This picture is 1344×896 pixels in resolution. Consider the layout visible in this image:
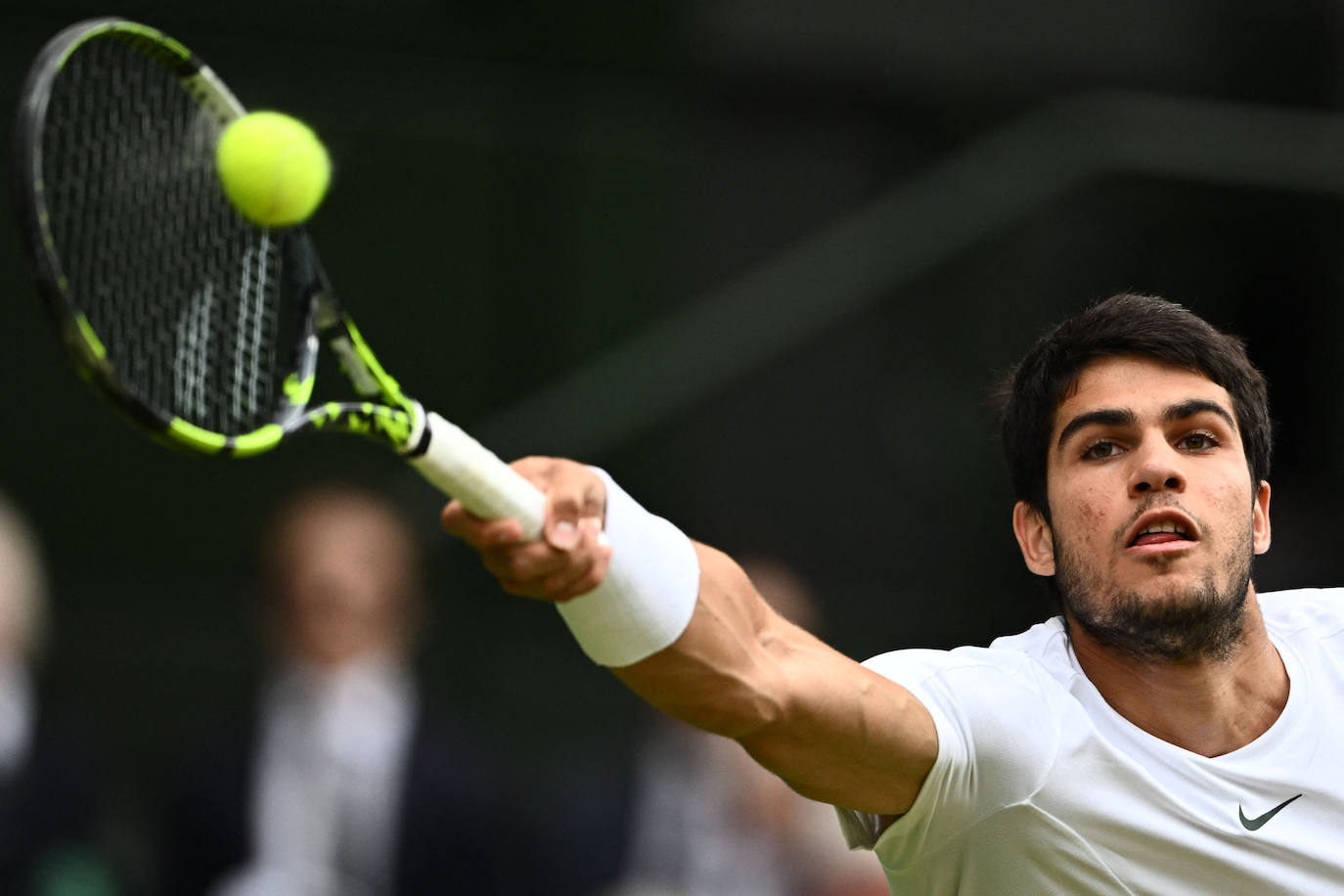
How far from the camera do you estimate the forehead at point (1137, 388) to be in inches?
130

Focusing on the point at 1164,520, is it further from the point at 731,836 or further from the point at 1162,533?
the point at 731,836

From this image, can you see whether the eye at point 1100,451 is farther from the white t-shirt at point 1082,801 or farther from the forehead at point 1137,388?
the white t-shirt at point 1082,801

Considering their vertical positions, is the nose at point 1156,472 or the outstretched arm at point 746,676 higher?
the nose at point 1156,472

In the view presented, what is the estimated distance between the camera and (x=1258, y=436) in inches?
136

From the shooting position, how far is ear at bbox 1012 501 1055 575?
347cm

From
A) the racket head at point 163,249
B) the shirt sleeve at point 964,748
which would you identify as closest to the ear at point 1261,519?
the shirt sleeve at point 964,748

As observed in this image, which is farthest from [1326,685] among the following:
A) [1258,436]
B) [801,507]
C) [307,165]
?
[801,507]

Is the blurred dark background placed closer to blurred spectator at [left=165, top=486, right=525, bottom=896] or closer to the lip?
blurred spectator at [left=165, top=486, right=525, bottom=896]

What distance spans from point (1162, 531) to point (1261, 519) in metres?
0.41

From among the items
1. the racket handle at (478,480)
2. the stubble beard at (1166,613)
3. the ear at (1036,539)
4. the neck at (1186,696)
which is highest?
the ear at (1036,539)

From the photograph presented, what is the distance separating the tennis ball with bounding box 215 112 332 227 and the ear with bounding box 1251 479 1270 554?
1.83 meters

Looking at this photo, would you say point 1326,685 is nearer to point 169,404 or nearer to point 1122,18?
point 169,404

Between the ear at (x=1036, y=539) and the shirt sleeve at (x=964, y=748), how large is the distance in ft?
1.36

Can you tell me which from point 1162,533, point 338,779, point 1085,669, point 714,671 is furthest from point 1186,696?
point 338,779
